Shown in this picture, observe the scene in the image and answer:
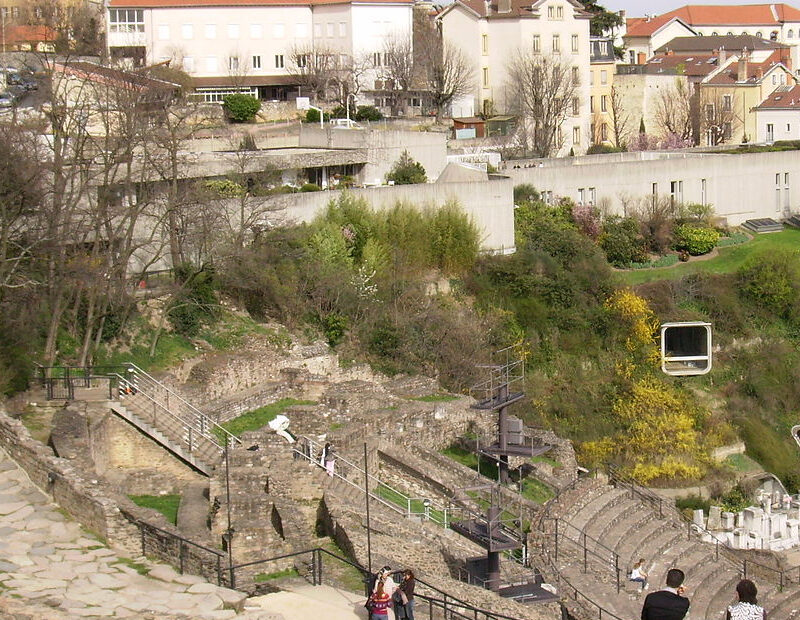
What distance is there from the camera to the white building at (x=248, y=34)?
202ft

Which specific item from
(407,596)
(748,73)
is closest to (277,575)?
(407,596)

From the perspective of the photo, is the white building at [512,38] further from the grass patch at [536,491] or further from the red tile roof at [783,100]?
the grass patch at [536,491]

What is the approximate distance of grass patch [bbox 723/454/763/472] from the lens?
38812 millimetres

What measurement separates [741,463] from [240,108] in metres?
25.3

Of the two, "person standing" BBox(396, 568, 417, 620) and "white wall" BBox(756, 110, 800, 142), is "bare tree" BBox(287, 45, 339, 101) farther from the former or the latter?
"person standing" BBox(396, 568, 417, 620)

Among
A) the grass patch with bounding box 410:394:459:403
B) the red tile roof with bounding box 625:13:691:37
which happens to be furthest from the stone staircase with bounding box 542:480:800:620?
the red tile roof with bounding box 625:13:691:37

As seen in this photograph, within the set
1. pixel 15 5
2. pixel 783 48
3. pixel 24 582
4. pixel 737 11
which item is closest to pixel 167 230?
pixel 24 582

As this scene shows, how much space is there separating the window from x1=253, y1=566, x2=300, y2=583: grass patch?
1682 inches

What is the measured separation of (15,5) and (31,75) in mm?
40976

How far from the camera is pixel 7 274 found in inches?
1207

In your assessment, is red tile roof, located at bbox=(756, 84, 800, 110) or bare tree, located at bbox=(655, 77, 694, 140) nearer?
red tile roof, located at bbox=(756, 84, 800, 110)

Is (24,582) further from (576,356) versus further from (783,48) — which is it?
(783,48)

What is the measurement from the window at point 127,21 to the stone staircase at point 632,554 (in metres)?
35.9

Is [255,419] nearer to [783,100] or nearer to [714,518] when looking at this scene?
[714,518]
